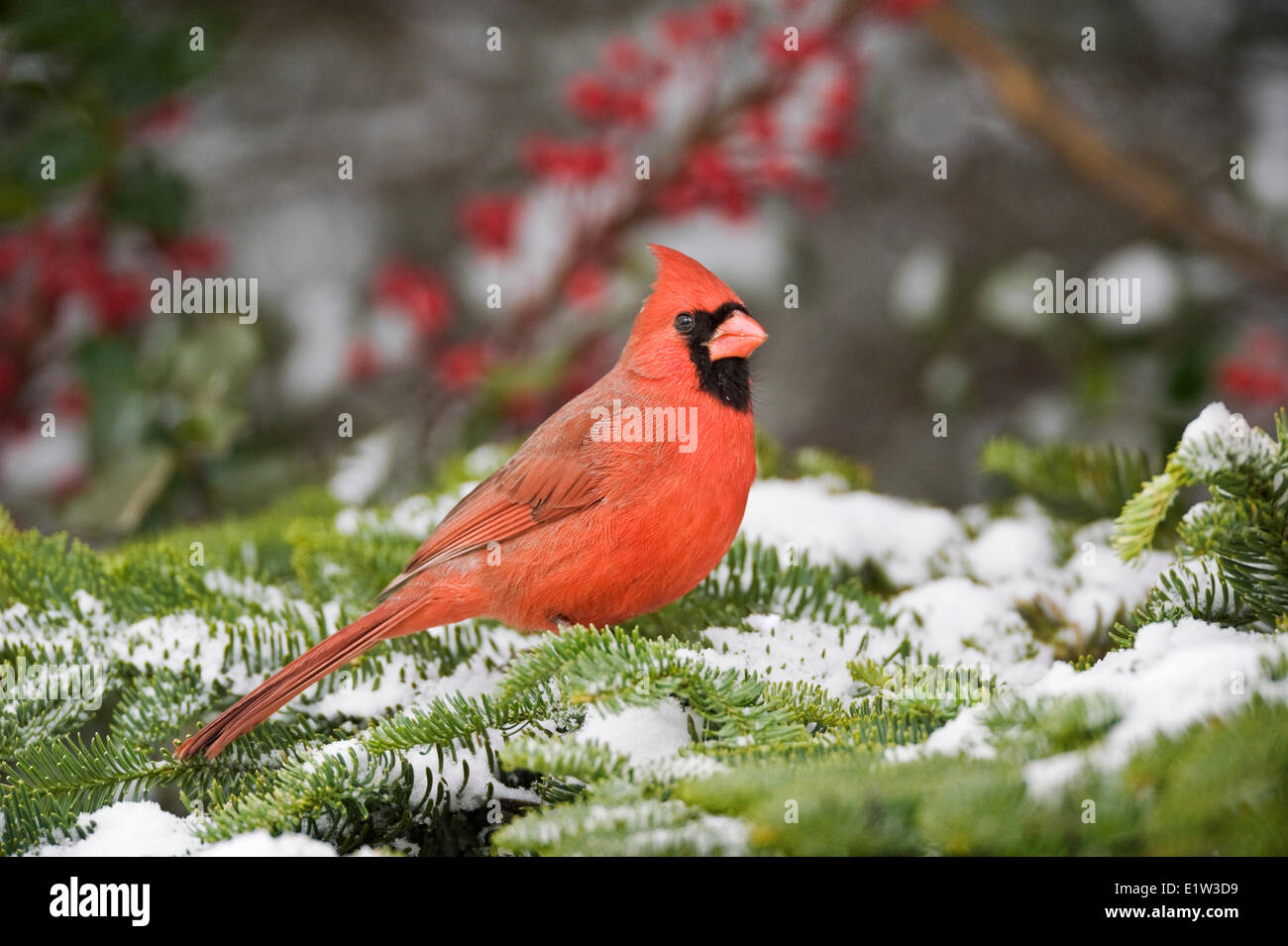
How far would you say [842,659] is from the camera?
51.8 inches

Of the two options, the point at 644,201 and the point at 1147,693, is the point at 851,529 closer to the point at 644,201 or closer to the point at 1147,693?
the point at 1147,693

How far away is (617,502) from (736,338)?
0.29m

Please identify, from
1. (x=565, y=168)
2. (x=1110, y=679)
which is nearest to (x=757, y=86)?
(x=565, y=168)

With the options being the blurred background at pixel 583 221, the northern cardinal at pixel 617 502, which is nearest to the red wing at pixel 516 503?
the northern cardinal at pixel 617 502

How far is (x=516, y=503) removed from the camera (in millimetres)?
1586

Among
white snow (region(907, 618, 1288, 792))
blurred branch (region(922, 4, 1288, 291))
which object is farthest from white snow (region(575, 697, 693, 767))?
blurred branch (region(922, 4, 1288, 291))

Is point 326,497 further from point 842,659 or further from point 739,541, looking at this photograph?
point 842,659

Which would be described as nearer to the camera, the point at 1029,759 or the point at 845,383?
the point at 1029,759

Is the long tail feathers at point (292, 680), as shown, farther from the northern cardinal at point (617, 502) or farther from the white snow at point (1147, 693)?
the white snow at point (1147, 693)

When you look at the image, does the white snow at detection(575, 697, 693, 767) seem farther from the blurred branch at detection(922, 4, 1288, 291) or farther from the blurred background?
the blurred branch at detection(922, 4, 1288, 291)

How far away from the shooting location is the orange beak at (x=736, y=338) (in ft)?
5.13

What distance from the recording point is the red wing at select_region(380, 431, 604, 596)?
60.2 inches
